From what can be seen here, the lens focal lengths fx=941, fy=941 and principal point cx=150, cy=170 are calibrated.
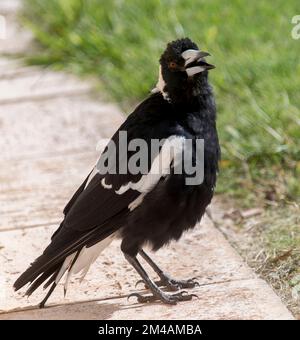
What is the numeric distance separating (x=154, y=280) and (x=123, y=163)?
57cm

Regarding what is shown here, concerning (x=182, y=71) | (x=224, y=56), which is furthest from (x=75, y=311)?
(x=224, y=56)

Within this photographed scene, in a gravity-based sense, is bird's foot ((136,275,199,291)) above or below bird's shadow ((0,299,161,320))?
above

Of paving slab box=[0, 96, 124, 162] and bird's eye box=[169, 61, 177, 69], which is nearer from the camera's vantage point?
bird's eye box=[169, 61, 177, 69]

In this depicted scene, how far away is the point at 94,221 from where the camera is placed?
338 cm

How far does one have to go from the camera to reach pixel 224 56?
5.75 m

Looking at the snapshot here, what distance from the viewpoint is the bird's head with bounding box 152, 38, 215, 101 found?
3.51 metres

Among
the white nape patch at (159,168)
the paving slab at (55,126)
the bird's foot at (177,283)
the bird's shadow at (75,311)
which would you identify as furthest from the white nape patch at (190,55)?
the paving slab at (55,126)

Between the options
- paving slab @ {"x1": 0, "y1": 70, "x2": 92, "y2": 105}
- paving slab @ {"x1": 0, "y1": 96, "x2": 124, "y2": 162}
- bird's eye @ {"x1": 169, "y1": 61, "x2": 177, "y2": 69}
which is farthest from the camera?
paving slab @ {"x1": 0, "y1": 70, "x2": 92, "y2": 105}

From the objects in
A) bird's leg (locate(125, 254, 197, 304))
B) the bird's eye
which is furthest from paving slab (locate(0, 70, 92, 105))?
bird's leg (locate(125, 254, 197, 304))

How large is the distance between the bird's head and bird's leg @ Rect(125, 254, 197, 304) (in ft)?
2.10

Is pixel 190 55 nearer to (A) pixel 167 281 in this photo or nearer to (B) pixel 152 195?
(B) pixel 152 195

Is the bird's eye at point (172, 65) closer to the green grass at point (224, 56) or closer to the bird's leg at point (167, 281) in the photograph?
the bird's leg at point (167, 281)

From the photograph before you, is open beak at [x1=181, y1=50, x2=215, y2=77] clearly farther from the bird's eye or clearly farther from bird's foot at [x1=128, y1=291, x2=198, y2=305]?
bird's foot at [x1=128, y1=291, x2=198, y2=305]

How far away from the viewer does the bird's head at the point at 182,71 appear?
3.51 meters
